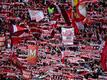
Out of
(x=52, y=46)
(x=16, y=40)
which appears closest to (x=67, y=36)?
(x=52, y=46)

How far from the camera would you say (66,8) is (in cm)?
304

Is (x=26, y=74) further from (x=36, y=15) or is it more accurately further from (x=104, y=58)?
(x=104, y=58)

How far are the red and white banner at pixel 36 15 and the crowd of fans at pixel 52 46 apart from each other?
29 millimetres

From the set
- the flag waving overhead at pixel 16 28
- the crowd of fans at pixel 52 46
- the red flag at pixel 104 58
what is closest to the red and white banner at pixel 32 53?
the crowd of fans at pixel 52 46

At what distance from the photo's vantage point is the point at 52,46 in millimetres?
3090

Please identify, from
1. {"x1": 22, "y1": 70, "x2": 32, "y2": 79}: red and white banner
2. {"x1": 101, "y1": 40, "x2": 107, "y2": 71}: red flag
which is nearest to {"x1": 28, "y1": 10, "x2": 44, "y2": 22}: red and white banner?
{"x1": 22, "y1": 70, "x2": 32, "y2": 79}: red and white banner

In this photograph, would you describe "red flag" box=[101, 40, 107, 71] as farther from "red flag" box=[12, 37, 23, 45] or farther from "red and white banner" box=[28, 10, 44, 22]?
"red flag" box=[12, 37, 23, 45]

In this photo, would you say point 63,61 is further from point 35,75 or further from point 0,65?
point 0,65

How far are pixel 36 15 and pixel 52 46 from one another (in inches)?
12.9

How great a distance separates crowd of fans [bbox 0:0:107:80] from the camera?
3.00 metres

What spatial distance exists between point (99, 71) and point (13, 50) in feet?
2.76

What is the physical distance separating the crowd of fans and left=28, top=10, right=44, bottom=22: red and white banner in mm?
29

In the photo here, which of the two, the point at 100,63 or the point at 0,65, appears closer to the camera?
the point at 100,63

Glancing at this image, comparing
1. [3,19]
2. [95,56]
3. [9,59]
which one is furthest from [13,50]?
[95,56]
